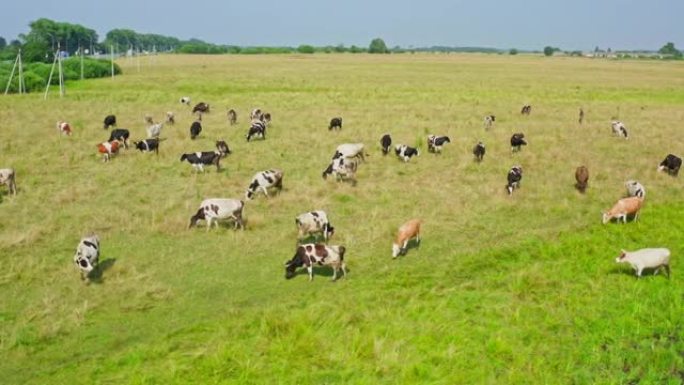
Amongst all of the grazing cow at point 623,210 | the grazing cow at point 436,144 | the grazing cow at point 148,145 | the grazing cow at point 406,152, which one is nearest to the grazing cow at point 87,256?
the grazing cow at point 148,145

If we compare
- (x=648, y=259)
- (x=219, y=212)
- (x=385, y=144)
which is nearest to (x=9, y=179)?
(x=219, y=212)

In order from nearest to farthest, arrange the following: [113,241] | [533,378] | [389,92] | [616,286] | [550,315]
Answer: [533,378], [550,315], [616,286], [113,241], [389,92]

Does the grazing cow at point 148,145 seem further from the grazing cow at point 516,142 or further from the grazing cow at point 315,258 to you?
the grazing cow at point 516,142

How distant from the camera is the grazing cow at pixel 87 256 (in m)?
14.0

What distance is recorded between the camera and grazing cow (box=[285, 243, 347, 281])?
14.4 meters

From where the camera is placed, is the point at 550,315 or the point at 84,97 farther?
the point at 84,97

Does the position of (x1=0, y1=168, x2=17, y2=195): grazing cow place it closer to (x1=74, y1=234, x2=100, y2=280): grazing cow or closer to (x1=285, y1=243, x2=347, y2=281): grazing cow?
(x1=74, y1=234, x2=100, y2=280): grazing cow

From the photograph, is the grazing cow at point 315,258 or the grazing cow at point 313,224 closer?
the grazing cow at point 315,258

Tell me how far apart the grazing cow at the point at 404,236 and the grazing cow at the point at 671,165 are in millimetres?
14141

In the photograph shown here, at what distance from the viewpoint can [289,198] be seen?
20500mm

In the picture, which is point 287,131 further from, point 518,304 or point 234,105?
point 518,304

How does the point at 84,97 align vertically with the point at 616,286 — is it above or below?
above

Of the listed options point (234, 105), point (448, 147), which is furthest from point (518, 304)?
point (234, 105)

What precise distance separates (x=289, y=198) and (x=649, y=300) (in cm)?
1172
